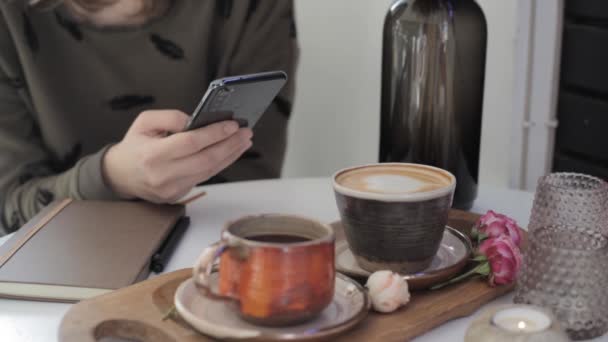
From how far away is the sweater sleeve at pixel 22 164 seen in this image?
102cm

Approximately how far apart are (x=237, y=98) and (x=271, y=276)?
0.32 metres

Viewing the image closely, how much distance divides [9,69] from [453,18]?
69cm

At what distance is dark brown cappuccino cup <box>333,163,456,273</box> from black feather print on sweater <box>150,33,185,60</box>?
25.9 inches

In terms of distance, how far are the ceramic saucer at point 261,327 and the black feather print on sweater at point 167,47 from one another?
705 mm

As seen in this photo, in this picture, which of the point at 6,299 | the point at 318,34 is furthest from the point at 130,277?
the point at 318,34

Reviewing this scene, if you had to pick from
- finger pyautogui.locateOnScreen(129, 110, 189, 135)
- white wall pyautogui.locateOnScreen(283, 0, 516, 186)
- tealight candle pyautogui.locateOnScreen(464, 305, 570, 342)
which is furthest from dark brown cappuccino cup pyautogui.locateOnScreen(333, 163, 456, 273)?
white wall pyautogui.locateOnScreen(283, 0, 516, 186)

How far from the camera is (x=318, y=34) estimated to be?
172 cm

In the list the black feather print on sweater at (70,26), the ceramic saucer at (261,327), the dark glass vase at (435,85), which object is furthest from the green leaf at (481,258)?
the black feather print on sweater at (70,26)

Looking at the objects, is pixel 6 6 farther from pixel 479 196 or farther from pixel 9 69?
pixel 479 196

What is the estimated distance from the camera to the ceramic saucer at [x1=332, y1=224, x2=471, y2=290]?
646mm

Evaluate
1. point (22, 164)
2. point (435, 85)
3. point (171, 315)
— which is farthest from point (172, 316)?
point (22, 164)

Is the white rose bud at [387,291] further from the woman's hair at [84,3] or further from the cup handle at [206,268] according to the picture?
the woman's hair at [84,3]

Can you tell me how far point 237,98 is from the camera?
0.81m

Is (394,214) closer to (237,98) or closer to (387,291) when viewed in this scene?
(387,291)
